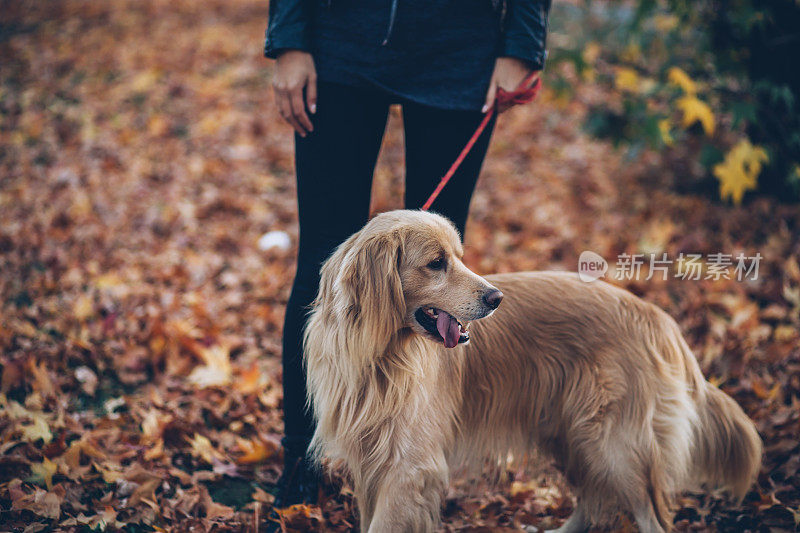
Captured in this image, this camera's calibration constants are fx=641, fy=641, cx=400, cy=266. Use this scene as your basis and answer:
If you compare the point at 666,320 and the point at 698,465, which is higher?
the point at 666,320

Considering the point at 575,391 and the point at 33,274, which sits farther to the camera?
the point at 33,274

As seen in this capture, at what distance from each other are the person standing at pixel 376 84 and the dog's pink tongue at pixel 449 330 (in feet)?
1.76

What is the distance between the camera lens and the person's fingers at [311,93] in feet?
7.22

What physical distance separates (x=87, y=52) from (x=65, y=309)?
20.3 ft

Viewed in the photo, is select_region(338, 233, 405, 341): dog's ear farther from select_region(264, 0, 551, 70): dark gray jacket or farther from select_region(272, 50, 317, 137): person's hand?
select_region(264, 0, 551, 70): dark gray jacket

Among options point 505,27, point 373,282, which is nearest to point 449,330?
point 373,282

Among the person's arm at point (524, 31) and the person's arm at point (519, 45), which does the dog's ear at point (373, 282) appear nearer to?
the person's arm at point (519, 45)

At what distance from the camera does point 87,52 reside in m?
8.87

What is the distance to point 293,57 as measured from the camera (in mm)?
2180

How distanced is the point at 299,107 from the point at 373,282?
67 cm

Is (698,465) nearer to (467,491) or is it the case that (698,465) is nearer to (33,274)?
(467,491)

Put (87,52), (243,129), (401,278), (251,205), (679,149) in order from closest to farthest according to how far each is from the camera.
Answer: (401,278) → (251,205) → (679,149) → (243,129) → (87,52)

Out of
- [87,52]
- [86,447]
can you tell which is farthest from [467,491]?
[87,52]

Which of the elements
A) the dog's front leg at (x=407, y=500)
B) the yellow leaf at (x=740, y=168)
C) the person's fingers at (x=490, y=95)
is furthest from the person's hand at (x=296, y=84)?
the yellow leaf at (x=740, y=168)
